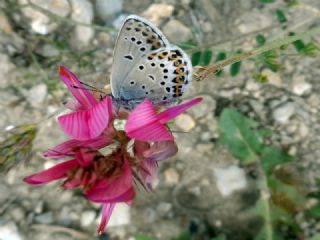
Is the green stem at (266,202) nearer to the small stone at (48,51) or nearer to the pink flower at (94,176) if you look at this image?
the small stone at (48,51)

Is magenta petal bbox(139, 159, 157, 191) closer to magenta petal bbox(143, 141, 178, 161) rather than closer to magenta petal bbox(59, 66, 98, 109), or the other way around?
magenta petal bbox(143, 141, 178, 161)

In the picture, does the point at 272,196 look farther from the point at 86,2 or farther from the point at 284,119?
the point at 86,2

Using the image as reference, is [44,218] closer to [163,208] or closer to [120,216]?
[120,216]

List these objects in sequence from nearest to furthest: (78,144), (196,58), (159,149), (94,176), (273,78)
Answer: (94,176) → (78,144) → (159,149) → (196,58) → (273,78)

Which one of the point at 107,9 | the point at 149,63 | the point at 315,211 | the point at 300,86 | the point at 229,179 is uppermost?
the point at 149,63

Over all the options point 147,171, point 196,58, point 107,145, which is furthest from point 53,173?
point 196,58

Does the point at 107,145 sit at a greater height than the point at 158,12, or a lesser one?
greater
